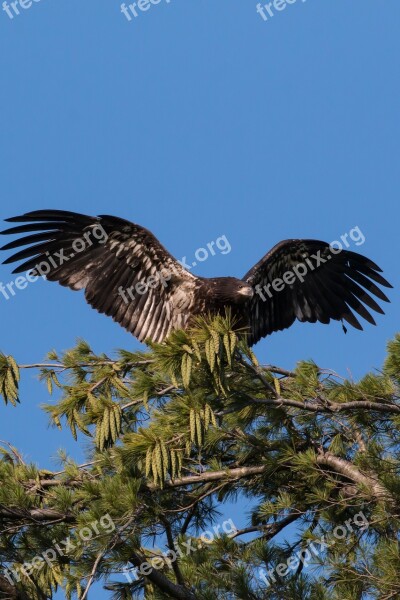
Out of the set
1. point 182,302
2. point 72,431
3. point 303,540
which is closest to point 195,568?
point 303,540

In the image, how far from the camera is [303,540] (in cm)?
604

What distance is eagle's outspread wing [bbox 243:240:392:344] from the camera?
864 cm

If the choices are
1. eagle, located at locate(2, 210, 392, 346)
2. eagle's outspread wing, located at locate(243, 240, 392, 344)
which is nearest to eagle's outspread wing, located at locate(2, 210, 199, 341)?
eagle, located at locate(2, 210, 392, 346)

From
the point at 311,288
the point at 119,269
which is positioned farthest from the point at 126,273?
the point at 311,288

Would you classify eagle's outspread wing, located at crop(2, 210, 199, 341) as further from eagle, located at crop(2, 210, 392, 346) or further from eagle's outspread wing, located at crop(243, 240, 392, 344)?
eagle's outspread wing, located at crop(243, 240, 392, 344)

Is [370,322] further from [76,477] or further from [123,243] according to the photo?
[76,477]

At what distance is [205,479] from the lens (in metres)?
6.40

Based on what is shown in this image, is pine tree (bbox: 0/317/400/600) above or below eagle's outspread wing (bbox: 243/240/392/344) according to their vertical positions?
below

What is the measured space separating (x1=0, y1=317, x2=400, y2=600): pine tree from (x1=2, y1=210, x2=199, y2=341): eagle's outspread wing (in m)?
1.52

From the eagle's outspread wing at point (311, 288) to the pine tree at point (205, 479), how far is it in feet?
7.12

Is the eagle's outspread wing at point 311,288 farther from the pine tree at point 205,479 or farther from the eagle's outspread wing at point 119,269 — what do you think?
the pine tree at point 205,479

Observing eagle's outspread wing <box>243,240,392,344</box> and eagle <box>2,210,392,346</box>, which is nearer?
eagle <box>2,210,392,346</box>

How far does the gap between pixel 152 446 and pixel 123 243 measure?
278 cm

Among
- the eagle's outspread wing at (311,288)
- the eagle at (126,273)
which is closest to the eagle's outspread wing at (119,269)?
the eagle at (126,273)
